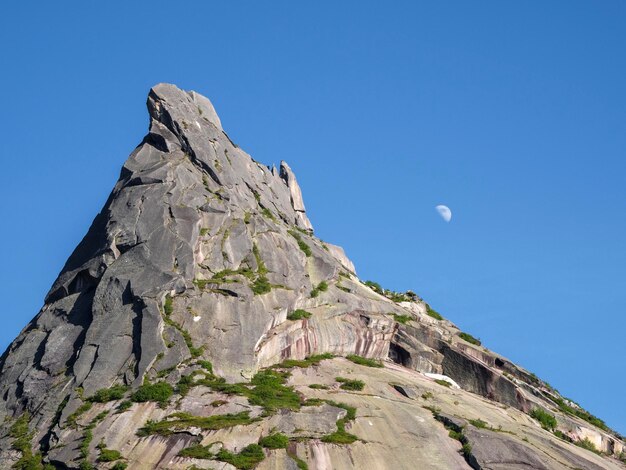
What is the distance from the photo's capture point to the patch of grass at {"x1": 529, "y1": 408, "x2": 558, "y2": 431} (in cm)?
8600

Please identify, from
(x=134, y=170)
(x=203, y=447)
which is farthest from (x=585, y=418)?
(x=134, y=170)

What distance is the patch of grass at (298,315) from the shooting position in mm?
87688

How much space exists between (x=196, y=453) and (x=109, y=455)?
604 centimetres

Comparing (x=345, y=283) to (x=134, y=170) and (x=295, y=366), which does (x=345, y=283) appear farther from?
(x=134, y=170)

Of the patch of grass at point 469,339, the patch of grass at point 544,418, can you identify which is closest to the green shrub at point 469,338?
the patch of grass at point 469,339

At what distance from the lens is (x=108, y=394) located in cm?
7288

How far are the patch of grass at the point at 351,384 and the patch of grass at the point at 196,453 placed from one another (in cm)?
1709

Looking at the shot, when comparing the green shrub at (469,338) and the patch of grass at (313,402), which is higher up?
the green shrub at (469,338)

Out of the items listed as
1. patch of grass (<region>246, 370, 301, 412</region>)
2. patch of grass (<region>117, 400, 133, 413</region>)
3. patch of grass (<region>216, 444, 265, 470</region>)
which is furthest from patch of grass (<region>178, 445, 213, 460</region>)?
patch of grass (<region>117, 400, 133, 413</region>)

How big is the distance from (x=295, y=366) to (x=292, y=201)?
4525cm

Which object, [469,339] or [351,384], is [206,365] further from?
[469,339]

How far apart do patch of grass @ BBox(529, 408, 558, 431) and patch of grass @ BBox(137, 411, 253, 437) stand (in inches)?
1161

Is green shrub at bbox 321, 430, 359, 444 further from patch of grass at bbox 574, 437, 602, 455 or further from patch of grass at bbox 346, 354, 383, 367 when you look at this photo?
patch of grass at bbox 574, 437, 602, 455

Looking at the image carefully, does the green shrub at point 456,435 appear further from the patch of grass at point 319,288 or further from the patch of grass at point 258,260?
the patch of grass at point 258,260
